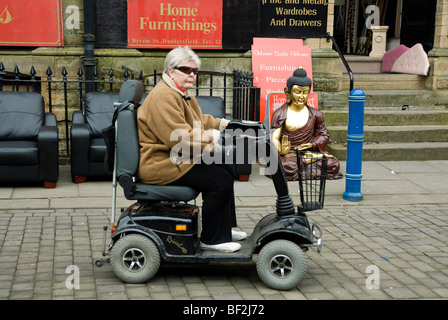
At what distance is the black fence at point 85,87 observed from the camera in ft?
29.2

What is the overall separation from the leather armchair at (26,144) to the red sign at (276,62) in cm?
354

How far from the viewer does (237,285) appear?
16.1 ft

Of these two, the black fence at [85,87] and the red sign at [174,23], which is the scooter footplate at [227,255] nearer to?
the black fence at [85,87]

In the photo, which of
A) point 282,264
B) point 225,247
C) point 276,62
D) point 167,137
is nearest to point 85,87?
point 276,62

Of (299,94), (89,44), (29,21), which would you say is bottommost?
(299,94)

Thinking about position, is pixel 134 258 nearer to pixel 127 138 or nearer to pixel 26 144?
pixel 127 138

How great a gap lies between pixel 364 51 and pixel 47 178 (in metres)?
8.86

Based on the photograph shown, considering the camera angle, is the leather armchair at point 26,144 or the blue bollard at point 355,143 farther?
the leather armchair at point 26,144

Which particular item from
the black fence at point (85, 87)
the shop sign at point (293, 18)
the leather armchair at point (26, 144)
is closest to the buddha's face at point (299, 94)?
the black fence at point (85, 87)

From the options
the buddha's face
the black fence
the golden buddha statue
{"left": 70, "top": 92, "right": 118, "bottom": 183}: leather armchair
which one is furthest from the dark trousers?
the black fence

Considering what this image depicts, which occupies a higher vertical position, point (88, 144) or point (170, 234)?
point (88, 144)

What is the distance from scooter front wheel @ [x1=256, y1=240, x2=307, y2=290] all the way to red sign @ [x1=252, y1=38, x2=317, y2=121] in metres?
5.43

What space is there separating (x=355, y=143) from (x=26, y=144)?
3925 mm

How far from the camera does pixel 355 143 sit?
752cm
